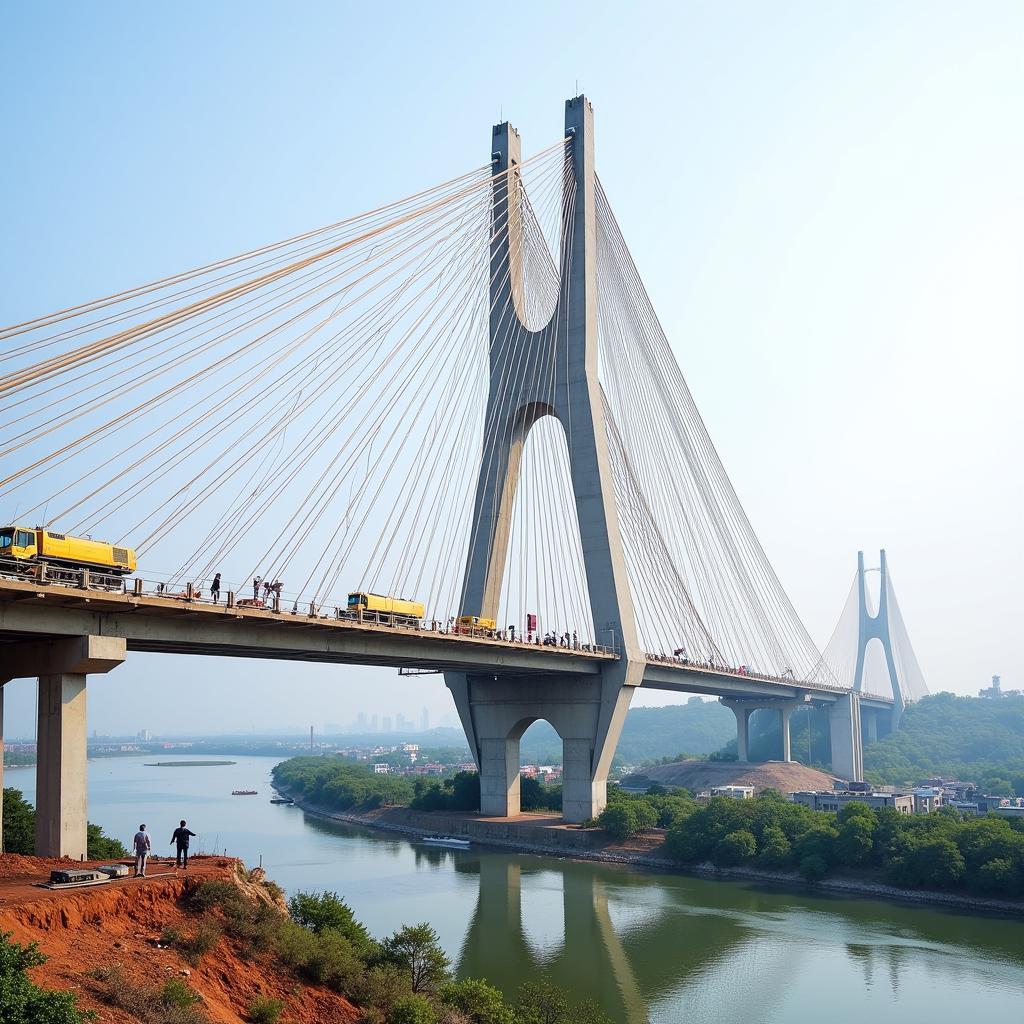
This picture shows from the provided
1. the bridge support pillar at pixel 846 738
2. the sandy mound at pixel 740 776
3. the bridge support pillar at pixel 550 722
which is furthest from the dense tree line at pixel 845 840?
the bridge support pillar at pixel 846 738

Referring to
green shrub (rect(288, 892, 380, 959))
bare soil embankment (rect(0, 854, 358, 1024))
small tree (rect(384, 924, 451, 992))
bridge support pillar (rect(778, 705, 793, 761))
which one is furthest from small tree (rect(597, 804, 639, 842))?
bridge support pillar (rect(778, 705, 793, 761))

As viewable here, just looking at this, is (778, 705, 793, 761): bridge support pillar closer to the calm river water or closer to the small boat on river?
the small boat on river

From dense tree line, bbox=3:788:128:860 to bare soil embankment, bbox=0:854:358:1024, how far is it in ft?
33.2

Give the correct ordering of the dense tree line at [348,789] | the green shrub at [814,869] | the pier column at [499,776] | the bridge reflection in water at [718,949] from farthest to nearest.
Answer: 1. the dense tree line at [348,789]
2. the pier column at [499,776]
3. the green shrub at [814,869]
4. the bridge reflection in water at [718,949]

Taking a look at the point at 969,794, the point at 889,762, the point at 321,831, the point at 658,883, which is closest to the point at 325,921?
the point at 658,883

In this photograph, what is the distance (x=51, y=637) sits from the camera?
21.2 meters

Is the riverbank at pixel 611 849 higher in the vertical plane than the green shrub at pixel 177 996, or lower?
lower

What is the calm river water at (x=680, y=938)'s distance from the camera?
2206 centimetres

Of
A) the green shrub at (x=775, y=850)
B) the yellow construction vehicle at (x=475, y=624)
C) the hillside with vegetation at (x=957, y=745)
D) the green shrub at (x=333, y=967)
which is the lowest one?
the hillside with vegetation at (x=957, y=745)

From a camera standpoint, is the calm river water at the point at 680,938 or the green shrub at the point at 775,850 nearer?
the calm river water at the point at 680,938

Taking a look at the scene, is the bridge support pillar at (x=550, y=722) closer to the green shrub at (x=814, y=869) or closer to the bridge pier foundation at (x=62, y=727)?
the green shrub at (x=814, y=869)

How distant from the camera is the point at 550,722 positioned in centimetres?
4400

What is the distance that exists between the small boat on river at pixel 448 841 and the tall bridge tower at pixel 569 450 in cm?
474

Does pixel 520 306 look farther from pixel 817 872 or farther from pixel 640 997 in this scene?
pixel 640 997
